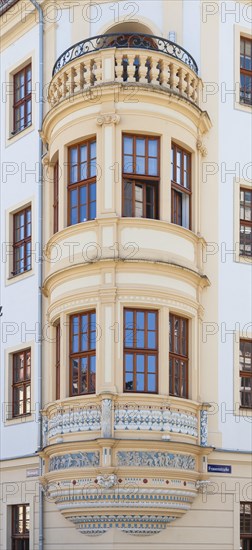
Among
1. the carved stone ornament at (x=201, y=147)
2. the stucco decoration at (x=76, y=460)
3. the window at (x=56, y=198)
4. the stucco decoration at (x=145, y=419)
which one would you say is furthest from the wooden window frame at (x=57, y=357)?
the carved stone ornament at (x=201, y=147)

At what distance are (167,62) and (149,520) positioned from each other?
10.6 meters

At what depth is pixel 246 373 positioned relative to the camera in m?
24.5

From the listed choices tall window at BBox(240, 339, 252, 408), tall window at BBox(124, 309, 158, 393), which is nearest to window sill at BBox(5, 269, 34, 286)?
tall window at BBox(124, 309, 158, 393)

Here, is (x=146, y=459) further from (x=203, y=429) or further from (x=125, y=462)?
(x=203, y=429)

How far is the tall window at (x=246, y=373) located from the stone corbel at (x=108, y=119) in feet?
20.8

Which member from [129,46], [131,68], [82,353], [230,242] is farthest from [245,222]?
[82,353]

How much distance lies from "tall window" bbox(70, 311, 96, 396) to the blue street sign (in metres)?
3.44

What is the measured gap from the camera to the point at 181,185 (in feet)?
78.0

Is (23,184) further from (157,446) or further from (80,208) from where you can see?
(157,446)

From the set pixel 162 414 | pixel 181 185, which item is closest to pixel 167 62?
pixel 181 185

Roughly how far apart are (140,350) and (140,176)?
4080 mm

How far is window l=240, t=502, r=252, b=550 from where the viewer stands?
2355 cm

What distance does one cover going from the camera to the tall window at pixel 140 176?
23.0m

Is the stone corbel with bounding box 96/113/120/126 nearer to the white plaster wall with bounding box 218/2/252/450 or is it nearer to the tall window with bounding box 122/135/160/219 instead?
the tall window with bounding box 122/135/160/219
